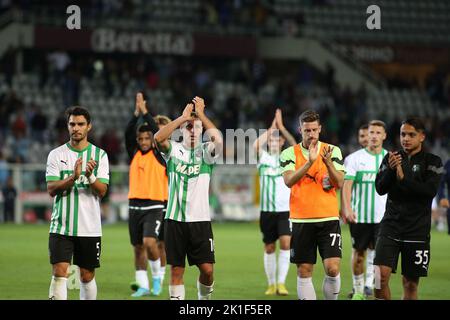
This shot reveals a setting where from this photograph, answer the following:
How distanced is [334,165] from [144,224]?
3.45 metres

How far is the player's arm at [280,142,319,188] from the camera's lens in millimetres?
9312

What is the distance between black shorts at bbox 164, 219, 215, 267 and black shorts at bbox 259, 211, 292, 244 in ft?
11.0

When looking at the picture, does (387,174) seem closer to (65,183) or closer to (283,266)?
(65,183)

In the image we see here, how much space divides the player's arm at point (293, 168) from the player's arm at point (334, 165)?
130mm

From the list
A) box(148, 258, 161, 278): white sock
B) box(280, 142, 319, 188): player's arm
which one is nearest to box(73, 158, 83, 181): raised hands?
box(280, 142, 319, 188): player's arm

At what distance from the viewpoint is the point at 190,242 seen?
9820mm

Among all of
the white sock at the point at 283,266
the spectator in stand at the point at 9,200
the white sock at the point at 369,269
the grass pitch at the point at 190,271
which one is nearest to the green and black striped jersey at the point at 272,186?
the white sock at the point at 283,266

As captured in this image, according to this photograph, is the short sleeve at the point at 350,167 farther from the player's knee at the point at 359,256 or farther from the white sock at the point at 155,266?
the white sock at the point at 155,266

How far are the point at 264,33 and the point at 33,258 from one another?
20.0m

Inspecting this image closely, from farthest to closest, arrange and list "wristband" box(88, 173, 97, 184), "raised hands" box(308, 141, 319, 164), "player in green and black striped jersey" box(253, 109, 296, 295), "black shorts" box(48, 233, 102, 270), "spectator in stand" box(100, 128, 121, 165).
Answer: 1. "spectator in stand" box(100, 128, 121, 165)
2. "player in green and black striped jersey" box(253, 109, 296, 295)
3. "raised hands" box(308, 141, 319, 164)
4. "black shorts" box(48, 233, 102, 270)
5. "wristband" box(88, 173, 97, 184)

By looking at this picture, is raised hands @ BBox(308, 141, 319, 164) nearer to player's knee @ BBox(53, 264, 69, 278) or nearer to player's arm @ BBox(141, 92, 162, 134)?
player's arm @ BBox(141, 92, 162, 134)

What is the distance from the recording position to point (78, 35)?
31766mm

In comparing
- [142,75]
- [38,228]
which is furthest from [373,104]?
[38,228]
